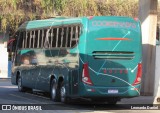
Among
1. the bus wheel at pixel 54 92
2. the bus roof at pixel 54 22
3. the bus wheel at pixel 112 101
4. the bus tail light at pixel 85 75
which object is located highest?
the bus roof at pixel 54 22

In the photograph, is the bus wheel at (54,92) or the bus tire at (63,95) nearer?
the bus tire at (63,95)

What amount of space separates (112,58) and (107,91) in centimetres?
121

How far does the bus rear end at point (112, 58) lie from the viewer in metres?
19.5

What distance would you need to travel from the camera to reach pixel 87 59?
1938 cm

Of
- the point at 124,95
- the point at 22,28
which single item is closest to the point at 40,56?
the point at 22,28

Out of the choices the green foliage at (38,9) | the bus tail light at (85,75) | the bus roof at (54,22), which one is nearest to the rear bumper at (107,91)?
the bus tail light at (85,75)

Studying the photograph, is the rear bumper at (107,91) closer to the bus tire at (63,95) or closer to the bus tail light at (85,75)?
the bus tail light at (85,75)

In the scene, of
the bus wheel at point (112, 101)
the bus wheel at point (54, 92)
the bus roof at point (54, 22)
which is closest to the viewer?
the bus roof at point (54, 22)

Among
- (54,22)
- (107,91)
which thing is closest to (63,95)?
(107,91)

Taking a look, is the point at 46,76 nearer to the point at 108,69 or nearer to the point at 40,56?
the point at 40,56

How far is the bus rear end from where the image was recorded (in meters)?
19.5

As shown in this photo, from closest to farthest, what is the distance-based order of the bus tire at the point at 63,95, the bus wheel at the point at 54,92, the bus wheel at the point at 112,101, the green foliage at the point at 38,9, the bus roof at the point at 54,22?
the bus roof at the point at 54,22 → the bus tire at the point at 63,95 → the bus wheel at the point at 112,101 → the bus wheel at the point at 54,92 → the green foliage at the point at 38,9

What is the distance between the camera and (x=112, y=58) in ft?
64.8

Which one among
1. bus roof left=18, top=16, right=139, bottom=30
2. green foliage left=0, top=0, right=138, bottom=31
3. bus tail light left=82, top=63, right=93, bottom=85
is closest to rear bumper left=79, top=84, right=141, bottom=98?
bus tail light left=82, top=63, right=93, bottom=85
